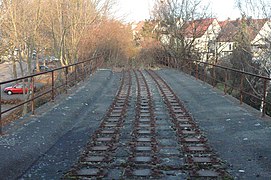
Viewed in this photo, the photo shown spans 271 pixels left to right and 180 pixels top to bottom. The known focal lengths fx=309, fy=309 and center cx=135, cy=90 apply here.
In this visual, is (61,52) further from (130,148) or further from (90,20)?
(130,148)

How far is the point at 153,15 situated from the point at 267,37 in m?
19.5

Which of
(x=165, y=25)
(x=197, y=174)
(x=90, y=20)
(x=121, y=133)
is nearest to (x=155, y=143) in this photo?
(x=121, y=133)

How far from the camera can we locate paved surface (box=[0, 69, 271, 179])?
4.89 m

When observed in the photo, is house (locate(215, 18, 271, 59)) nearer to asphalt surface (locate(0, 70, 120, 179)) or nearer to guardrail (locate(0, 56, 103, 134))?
guardrail (locate(0, 56, 103, 134))

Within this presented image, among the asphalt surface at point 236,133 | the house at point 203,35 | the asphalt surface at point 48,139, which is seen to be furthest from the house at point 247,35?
the asphalt surface at point 48,139

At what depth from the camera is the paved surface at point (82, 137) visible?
4895mm

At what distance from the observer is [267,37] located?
18234 millimetres

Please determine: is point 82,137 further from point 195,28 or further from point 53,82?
point 195,28

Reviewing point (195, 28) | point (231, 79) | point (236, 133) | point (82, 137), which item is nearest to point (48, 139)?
point (82, 137)

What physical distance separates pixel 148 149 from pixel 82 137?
1.65m

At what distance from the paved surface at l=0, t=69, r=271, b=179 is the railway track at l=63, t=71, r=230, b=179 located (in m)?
0.23

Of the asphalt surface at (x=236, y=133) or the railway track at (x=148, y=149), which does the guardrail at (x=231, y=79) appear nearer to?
the asphalt surface at (x=236, y=133)

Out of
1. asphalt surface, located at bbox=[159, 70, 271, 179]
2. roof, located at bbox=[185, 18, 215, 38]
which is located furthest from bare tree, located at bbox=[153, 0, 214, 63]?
asphalt surface, located at bbox=[159, 70, 271, 179]

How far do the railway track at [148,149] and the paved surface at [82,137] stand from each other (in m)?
0.23
